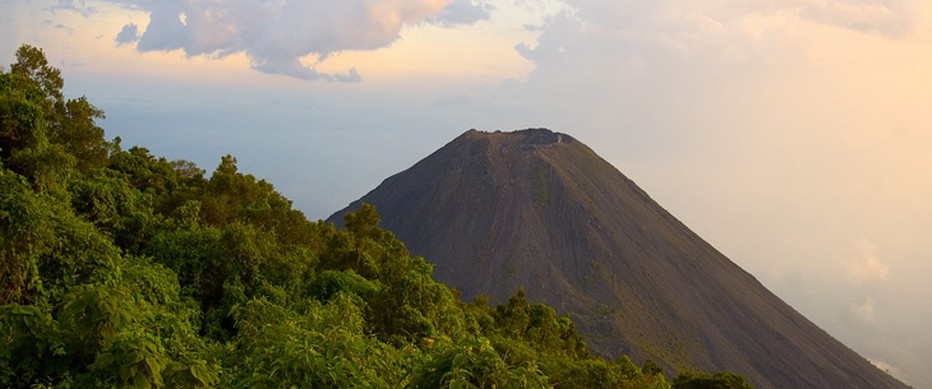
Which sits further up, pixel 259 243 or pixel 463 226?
pixel 463 226

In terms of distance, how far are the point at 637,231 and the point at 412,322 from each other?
107m

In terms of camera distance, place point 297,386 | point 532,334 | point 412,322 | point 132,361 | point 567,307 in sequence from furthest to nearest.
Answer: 1. point 567,307
2. point 532,334
3. point 412,322
4. point 132,361
5. point 297,386

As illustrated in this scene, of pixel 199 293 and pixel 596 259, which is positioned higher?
pixel 596 259

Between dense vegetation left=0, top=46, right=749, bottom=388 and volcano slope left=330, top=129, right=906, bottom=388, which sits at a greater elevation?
volcano slope left=330, top=129, right=906, bottom=388

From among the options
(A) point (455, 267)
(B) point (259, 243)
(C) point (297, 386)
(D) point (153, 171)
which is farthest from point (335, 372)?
(A) point (455, 267)

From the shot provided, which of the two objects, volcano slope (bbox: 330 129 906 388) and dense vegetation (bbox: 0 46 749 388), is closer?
dense vegetation (bbox: 0 46 749 388)

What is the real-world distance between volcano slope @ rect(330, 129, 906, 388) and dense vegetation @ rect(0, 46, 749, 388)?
5585cm

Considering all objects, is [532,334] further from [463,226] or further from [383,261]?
[463,226]

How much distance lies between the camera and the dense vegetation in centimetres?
951

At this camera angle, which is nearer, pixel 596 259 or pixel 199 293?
pixel 199 293

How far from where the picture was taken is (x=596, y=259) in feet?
381

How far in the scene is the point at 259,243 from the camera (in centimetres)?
2725

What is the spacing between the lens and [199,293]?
24750 mm

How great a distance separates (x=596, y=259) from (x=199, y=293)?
96.6 meters
